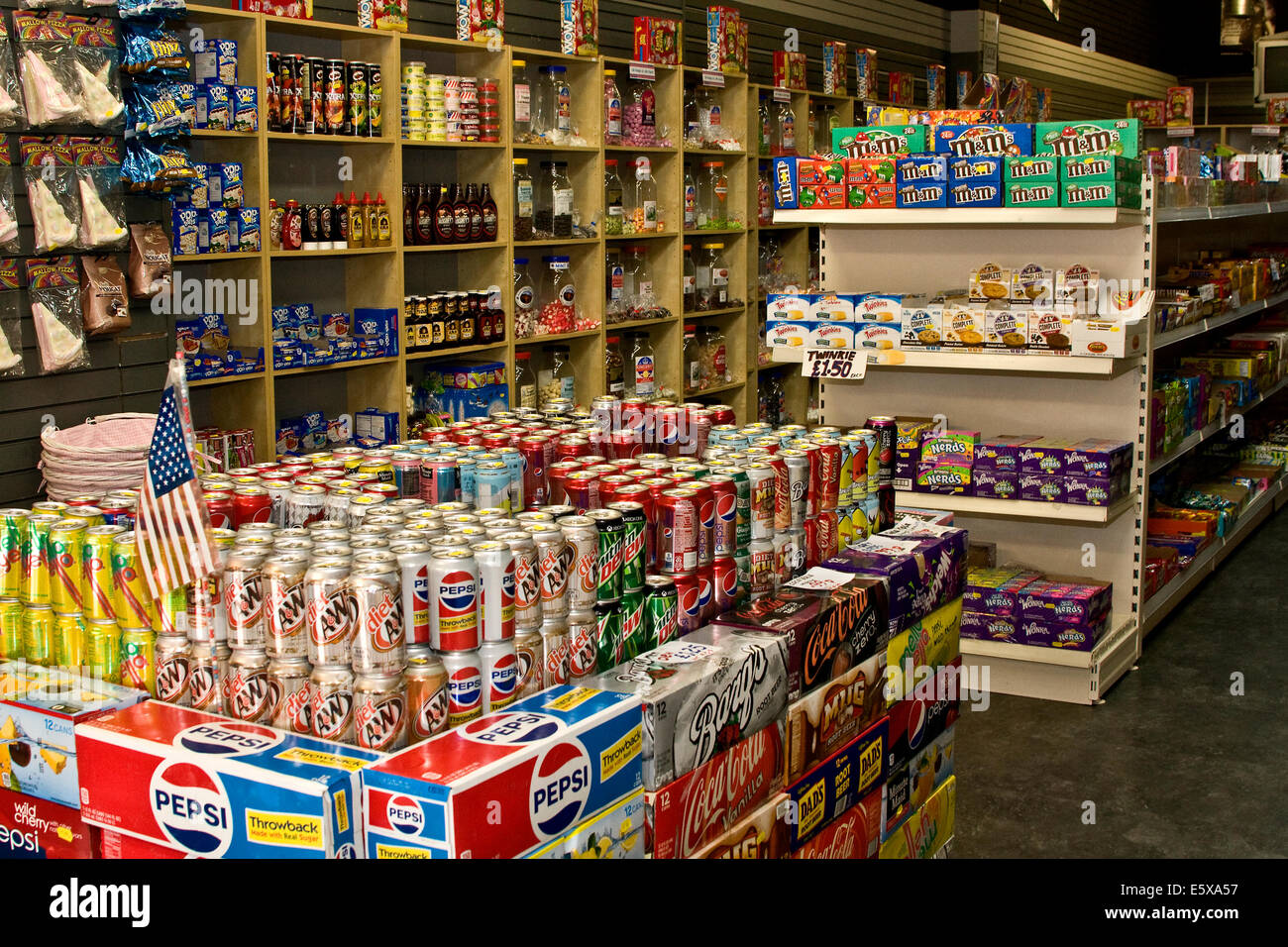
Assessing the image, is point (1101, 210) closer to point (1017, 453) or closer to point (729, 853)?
point (1017, 453)

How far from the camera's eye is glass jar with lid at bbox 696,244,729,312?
24.1 feet

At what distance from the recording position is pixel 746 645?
2.16 m

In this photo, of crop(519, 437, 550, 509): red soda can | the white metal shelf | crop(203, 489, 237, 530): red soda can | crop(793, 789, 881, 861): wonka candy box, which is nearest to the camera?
crop(203, 489, 237, 530): red soda can

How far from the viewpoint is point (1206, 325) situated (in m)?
6.00

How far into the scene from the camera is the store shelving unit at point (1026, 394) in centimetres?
482

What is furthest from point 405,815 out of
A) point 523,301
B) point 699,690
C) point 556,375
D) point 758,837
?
point 556,375

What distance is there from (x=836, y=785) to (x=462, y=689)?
90 centimetres

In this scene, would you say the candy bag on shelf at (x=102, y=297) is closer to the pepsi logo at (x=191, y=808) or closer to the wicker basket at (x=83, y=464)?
the wicker basket at (x=83, y=464)

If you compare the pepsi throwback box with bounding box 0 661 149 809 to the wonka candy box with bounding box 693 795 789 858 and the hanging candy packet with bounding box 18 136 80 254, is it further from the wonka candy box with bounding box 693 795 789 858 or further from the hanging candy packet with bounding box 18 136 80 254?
the hanging candy packet with bounding box 18 136 80 254

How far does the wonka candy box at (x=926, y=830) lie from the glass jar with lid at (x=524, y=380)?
10.8ft

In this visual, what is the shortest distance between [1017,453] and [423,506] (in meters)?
3.15

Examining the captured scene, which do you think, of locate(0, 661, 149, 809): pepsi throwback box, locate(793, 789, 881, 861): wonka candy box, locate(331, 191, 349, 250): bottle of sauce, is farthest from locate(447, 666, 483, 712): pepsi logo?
locate(331, 191, 349, 250): bottle of sauce

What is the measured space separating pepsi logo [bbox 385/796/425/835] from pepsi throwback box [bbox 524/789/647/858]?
0.17 m

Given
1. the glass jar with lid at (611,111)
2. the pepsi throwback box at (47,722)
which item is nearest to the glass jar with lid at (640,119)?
the glass jar with lid at (611,111)
